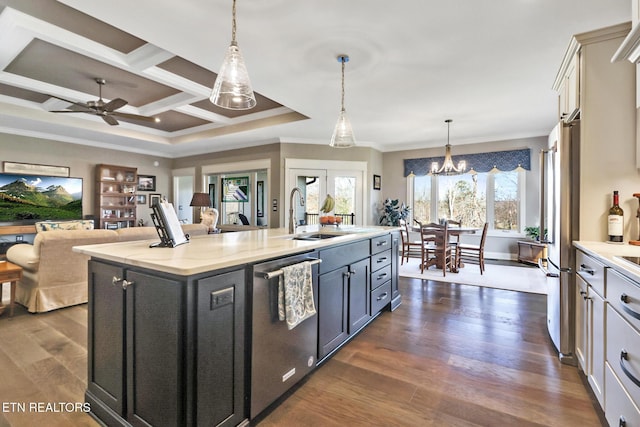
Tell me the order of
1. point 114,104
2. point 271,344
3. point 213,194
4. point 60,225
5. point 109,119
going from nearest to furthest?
point 271,344
point 114,104
point 109,119
point 60,225
point 213,194

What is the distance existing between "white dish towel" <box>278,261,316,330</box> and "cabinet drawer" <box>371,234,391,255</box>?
A: 1.13 m

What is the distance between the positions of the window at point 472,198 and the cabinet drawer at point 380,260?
4.28m

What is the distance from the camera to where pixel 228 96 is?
204cm

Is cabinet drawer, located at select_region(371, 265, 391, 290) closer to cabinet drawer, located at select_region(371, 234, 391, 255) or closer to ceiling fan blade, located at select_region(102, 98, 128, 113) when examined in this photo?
cabinet drawer, located at select_region(371, 234, 391, 255)

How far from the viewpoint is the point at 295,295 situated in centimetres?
180

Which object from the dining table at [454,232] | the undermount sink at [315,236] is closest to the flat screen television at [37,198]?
the undermount sink at [315,236]

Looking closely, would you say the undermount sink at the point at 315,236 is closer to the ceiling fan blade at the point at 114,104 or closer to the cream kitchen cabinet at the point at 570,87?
the cream kitchen cabinet at the point at 570,87

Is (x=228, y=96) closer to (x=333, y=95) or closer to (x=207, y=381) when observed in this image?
(x=207, y=381)

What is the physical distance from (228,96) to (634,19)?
7.26ft

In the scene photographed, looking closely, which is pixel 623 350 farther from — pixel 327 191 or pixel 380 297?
pixel 327 191

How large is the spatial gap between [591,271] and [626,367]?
693 mm

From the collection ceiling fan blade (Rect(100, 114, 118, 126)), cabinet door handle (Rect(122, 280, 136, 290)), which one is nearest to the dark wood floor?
cabinet door handle (Rect(122, 280, 136, 290))

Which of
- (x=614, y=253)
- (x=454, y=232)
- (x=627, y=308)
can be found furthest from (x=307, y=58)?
(x=454, y=232)

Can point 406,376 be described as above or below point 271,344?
below
